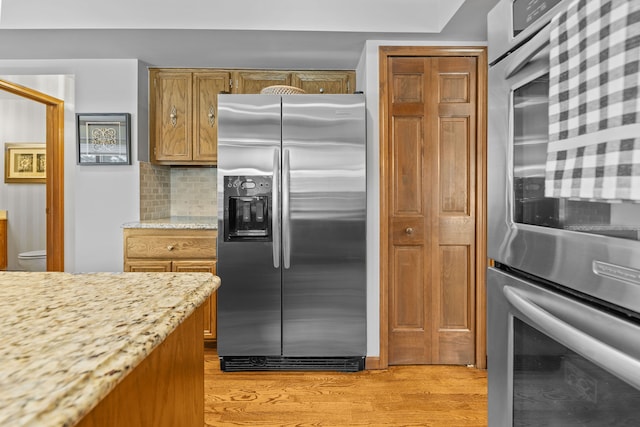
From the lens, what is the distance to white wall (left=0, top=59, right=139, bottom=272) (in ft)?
10.3

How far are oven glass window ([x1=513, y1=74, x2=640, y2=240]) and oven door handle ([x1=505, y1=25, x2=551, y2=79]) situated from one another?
5 centimetres

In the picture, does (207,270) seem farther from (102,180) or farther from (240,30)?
(240,30)

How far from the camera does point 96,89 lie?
3164mm

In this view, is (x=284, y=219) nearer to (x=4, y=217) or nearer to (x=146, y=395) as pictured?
(x=146, y=395)

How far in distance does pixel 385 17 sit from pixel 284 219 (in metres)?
1.43

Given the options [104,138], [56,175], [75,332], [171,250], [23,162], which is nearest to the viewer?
[75,332]

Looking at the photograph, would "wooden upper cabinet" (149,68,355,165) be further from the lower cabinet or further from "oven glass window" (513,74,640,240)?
"oven glass window" (513,74,640,240)

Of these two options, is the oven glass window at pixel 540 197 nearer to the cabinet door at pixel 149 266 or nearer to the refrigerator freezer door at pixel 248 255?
the refrigerator freezer door at pixel 248 255

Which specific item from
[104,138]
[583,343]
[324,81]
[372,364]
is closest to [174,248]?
[104,138]

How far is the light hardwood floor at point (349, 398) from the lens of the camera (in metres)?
2.11

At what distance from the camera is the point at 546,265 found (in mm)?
871

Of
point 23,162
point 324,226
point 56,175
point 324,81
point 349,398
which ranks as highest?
point 324,81

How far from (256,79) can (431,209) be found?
1.74 meters

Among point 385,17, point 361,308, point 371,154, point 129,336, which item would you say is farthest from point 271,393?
point 385,17
